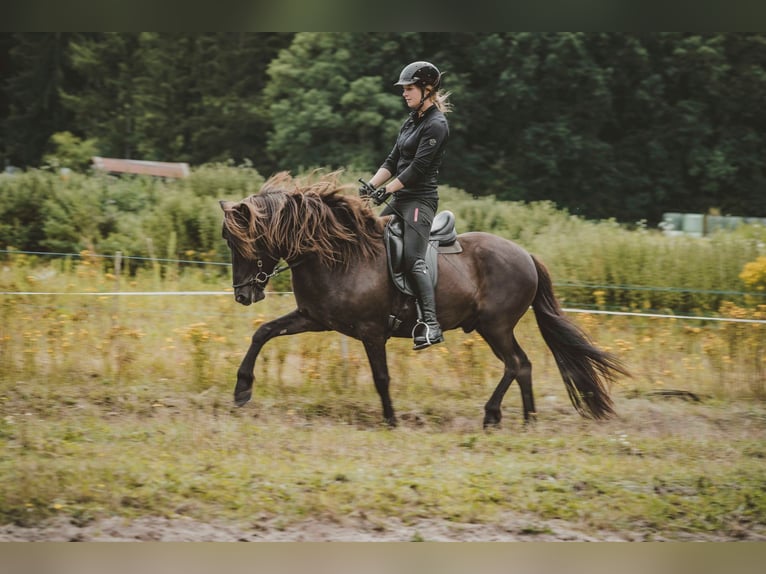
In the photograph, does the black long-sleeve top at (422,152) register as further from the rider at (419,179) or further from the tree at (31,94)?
the tree at (31,94)

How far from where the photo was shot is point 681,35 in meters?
26.5

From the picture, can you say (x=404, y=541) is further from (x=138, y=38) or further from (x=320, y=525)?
(x=138, y=38)

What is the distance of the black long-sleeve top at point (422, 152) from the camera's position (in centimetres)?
761

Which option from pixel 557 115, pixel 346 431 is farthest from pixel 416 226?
pixel 557 115

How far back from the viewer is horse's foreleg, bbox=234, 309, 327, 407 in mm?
7992

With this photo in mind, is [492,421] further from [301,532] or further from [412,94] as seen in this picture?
[412,94]

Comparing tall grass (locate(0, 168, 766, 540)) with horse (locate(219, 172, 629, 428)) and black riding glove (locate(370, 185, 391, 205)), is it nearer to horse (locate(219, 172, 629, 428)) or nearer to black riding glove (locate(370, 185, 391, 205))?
horse (locate(219, 172, 629, 428))

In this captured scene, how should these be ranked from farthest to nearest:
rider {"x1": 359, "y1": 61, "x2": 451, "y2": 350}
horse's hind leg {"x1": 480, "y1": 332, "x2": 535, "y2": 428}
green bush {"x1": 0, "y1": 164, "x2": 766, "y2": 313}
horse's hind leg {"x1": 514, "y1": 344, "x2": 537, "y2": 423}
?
green bush {"x1": 0, "y1": 164, "x2": 766, "y2": 313}
horse's hind leg {"x1": 514, "y1": 344, "x2": 537, "y2": 423}
horse's hind leg {"x1": 480, "y1": 332, "x2": 535, "y2": 428}
rider {"x1": 359, "y1": 61, "x2": 451, "y2": 350}

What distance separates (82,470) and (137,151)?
25.7 meters

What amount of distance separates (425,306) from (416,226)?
675 mm

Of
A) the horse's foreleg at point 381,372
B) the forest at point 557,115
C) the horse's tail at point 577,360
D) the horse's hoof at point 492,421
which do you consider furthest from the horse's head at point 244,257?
the forest at point 557,115

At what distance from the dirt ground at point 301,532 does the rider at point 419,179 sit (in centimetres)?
199

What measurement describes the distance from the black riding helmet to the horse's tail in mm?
1973

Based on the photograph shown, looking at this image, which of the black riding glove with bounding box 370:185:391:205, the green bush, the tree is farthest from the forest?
the black riding glove with bounding box 370:185:391:205
